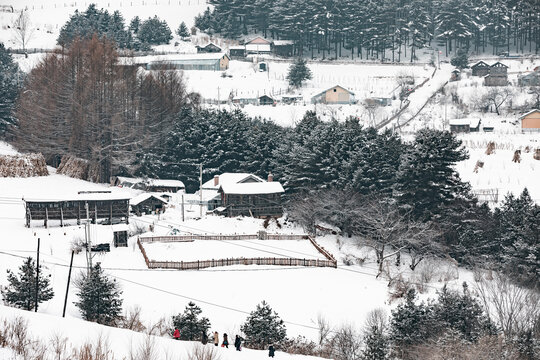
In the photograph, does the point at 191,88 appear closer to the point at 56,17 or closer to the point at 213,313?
the point at 56,17

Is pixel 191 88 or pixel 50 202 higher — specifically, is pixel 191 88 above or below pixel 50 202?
above

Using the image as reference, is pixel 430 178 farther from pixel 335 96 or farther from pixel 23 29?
pixel 23 29

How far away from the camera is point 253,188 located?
169 ft

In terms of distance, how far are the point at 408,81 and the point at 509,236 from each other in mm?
50084

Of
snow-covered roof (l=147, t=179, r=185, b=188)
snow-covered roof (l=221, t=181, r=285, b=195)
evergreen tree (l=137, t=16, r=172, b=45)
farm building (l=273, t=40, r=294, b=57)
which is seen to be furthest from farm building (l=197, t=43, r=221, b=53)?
snow-covered roof (l=221, t=181, r=285, b=195)

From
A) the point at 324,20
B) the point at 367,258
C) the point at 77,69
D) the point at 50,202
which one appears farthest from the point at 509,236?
the point at 324,20

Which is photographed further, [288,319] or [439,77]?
[439,77]

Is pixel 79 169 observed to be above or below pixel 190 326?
above

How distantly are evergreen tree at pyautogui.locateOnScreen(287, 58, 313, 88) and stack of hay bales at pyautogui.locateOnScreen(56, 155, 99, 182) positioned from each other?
3541 centimetres

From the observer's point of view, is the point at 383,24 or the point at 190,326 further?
the point at 383,24

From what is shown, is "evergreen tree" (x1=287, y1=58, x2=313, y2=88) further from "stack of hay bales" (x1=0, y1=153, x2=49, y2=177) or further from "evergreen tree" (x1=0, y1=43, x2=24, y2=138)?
"stack of hay bales" (x1=0, y1=153, x2=49, y2=177)

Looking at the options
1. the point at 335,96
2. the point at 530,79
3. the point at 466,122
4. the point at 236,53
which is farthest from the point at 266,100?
the point at 530,79

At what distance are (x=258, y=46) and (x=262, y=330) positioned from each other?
76.1 meters

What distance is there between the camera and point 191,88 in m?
84.8
